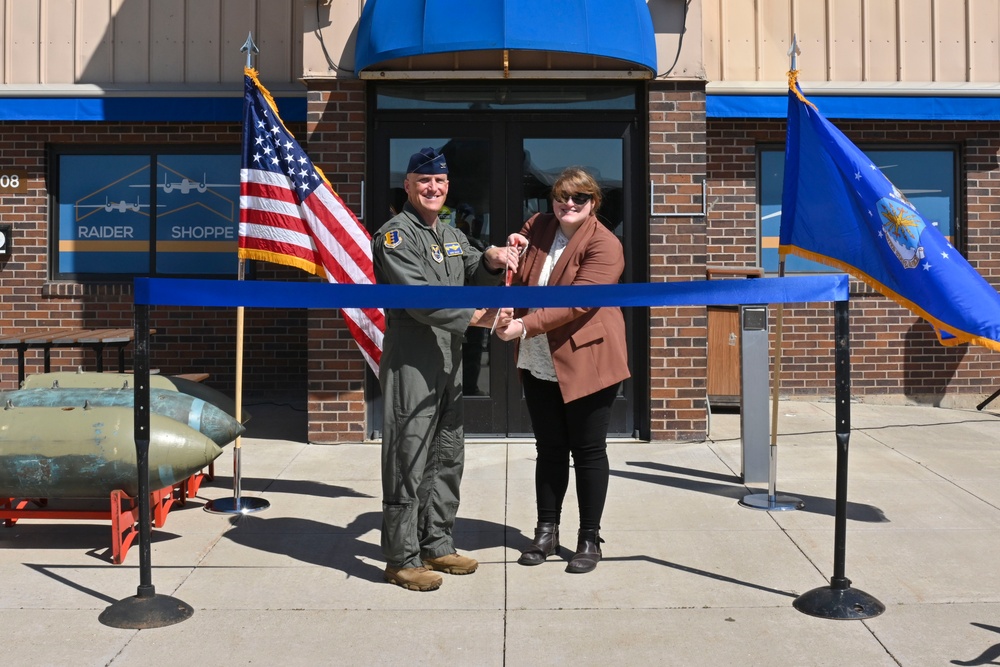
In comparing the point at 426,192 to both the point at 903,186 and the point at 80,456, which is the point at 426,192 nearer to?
the point at 80,456

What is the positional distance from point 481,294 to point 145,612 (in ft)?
6.55

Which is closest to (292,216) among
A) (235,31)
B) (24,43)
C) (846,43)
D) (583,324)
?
(583,324)

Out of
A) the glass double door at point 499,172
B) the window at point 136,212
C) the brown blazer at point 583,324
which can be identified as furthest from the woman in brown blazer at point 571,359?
the window at point 136,212

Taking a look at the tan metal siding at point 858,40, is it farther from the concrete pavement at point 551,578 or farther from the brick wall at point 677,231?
the concrete pavement at point 551,578

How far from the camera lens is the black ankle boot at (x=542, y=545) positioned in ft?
17.7

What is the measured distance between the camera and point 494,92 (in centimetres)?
861

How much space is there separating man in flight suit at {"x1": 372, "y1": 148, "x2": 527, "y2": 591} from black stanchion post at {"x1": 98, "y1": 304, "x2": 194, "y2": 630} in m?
1.03

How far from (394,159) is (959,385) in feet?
20.0

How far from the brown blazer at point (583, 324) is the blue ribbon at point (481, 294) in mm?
411

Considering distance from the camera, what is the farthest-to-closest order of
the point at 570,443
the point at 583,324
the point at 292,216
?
1. the point at 292,216
2. the point at 570,443
3. the point at 583,324

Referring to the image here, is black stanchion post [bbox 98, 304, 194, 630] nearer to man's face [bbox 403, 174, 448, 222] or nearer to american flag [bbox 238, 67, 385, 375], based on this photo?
man's face [bbox 403, 174, 448, 222]

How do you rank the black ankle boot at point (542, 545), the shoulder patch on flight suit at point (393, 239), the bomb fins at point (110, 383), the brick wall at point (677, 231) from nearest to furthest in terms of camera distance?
1. the shoulder patch on flight suit at point (393, 239)
2. the black ankle boot at point (542, 545)
3. the bomb fins at point (110, 383)
4. the brick wall at point (677, 231)

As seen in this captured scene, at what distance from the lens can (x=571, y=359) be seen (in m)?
5.19

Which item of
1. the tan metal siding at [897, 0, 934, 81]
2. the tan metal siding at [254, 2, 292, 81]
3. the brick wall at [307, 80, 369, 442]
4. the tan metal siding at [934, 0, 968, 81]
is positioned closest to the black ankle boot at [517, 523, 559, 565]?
the brick wall at [307, 80, 369, 442]
